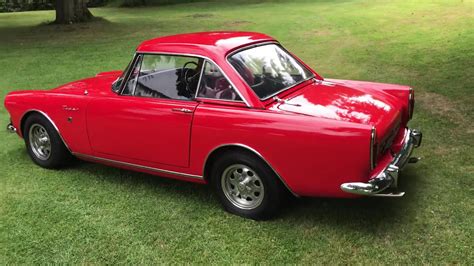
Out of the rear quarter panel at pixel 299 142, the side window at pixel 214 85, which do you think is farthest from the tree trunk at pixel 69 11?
the rear quarter panel at pixel 299 142

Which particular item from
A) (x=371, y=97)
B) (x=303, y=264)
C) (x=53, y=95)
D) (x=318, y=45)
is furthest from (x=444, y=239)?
(x=318, y=45)

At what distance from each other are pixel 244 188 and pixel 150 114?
103cm

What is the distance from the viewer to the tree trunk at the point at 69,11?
677 inches

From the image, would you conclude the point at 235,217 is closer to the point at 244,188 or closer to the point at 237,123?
the point at 244,188

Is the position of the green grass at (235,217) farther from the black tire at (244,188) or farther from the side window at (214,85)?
the side window at (214,85)

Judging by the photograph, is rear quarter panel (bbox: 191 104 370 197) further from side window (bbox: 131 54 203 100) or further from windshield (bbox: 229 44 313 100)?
side window (bbox: 131 54 203 100)

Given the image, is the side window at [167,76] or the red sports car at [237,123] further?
the side window at [167,76]

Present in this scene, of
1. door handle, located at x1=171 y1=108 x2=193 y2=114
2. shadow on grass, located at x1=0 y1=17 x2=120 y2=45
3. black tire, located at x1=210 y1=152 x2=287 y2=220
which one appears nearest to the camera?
black tire, located at x1=210 y1=152 x2=287 y2=220

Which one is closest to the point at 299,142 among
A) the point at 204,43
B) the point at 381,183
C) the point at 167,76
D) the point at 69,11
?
the point at 381,183

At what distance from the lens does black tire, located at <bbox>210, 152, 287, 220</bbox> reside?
11.8 ft

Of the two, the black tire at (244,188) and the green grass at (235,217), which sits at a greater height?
the black tire at (244,188)

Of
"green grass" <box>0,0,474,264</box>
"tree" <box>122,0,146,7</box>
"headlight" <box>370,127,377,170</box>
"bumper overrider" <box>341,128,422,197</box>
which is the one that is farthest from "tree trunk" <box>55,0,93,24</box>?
"headlight" <box>370,127,377,170</box>

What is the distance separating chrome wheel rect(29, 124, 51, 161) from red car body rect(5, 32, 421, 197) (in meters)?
0.23

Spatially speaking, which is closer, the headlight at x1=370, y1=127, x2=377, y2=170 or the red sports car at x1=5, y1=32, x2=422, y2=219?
the headlight at x1=370, y1=127, x2=377, y2=170
